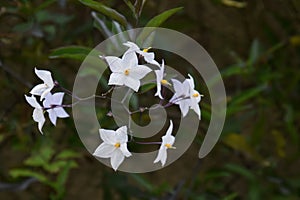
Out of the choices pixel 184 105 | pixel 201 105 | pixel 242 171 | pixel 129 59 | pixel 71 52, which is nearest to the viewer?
pixel 129 59

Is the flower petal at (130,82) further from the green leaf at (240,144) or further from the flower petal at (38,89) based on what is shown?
the green leaf at (240,144)

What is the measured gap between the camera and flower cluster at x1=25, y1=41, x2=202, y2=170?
78 centimetres

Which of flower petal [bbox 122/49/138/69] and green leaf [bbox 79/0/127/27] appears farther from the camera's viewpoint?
green leaf [bbox 79/0/127/27]

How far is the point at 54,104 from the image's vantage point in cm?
87

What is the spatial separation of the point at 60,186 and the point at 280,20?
30.3 inches

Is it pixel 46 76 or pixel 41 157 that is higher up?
pixel 46 76

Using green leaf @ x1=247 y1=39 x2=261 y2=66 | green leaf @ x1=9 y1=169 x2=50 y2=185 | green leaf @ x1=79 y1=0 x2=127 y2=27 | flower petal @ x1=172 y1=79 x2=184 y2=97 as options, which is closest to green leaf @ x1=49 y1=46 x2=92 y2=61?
green leaf @ x1=79 y1=0 x2=127 y2=27

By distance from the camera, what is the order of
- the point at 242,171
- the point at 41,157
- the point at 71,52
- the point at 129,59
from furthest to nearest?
1. the point at 242,171
2. the point at 41,157
3. the point at 71,52
4. the point at 129,59

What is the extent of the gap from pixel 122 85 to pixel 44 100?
0.13m

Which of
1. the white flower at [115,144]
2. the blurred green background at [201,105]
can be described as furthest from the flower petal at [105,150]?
the blurred green background at [201,105]

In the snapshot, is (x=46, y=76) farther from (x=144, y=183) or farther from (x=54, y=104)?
(x=144, y=183)

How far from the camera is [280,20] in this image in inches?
63.4

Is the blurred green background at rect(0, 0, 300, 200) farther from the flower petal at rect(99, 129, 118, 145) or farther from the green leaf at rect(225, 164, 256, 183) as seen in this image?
the flower petal at rect(99, 129, 118, 145)

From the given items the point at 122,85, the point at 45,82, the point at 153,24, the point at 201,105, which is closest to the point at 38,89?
the point at 45,82
